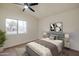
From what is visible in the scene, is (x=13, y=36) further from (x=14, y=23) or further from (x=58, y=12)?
(x=58, y=12)

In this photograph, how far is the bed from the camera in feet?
4.04

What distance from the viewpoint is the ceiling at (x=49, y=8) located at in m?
1.25

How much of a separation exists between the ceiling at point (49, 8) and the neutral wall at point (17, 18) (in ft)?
0.36

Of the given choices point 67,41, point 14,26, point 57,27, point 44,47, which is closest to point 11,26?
point 14,26

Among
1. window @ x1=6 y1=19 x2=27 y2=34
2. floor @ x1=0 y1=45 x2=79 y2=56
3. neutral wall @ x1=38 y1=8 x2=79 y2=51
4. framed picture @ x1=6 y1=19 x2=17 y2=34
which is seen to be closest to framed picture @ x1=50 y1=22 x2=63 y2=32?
neutral wall @ x1=38 y1=8 x2=79 y2=51

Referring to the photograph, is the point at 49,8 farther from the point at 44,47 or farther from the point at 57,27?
the point at 44,47

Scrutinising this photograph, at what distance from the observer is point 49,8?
1.32 meters

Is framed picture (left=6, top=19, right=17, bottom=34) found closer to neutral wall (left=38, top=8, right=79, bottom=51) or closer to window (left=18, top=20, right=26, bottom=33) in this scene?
window (left=18, top=20, right=26, bottom=33)

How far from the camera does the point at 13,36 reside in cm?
133

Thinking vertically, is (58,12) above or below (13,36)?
above

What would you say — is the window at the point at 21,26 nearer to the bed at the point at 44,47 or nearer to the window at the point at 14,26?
the window at the point at 14,26

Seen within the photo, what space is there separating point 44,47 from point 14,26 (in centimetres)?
53

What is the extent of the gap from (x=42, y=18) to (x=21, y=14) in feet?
1.09

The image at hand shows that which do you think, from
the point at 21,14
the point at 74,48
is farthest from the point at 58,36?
the point at 21,14
